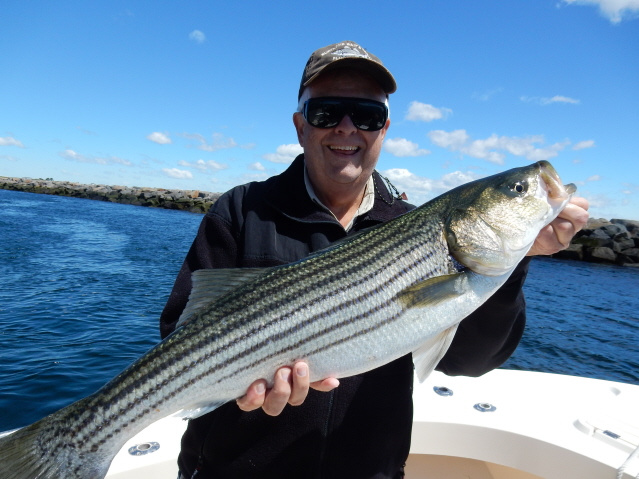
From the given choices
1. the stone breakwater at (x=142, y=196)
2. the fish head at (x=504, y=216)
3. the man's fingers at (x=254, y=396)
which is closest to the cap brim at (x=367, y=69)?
the fish head at (x=504, y=216)

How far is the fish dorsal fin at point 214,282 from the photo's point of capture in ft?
9.95

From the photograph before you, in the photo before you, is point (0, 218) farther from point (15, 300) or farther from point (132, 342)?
point (132, 342)

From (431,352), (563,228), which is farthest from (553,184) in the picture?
(431,352)

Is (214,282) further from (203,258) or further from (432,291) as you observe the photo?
(432,291)

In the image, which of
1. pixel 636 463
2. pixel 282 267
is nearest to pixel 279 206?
pixel 282 267

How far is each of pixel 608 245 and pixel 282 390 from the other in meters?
57.4

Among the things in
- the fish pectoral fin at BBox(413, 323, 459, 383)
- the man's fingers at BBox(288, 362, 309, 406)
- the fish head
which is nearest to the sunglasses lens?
the fish head

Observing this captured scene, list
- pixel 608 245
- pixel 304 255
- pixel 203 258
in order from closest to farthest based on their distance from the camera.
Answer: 1. pixel 203 258
2. pixel 304 255
3. pixel 608 245

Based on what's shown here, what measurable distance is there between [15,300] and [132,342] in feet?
21.6

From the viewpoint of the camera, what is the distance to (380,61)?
11.7 feet

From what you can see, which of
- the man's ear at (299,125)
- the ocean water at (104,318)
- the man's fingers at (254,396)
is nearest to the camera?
the man's fingers at (254,396)

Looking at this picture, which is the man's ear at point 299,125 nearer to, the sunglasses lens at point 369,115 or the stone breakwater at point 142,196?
the sunglasses lens at point 369,115

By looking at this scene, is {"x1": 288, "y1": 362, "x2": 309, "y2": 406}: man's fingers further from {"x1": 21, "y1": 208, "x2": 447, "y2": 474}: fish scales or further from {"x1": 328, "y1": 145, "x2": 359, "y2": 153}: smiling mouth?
{"x1": 328, "y1": 145, "x2": 359, "y2": 153}: smiling mouth

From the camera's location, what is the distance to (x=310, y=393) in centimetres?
311
